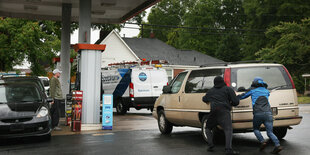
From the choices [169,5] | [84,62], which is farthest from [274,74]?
[169,5]

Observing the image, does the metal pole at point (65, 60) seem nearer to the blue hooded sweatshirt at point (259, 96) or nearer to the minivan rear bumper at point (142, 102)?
the minivan rear bumper at point (142, 102)

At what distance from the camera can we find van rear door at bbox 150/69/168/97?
20.5 metres

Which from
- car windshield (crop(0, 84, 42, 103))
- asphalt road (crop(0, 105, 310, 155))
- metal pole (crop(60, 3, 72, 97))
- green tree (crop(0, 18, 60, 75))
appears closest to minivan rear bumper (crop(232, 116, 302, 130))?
asphalt road (crop(0, 105, 310, 155))

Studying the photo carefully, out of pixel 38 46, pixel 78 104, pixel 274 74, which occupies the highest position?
pixel 38 46

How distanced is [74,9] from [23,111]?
9.85m

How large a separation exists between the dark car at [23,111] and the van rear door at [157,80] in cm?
916

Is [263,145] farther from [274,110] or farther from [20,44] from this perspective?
[20,44]

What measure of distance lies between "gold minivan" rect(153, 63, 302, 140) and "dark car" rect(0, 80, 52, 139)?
3.64 metres

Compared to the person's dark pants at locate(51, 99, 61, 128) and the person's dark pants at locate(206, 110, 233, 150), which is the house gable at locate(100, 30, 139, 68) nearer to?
the person's dark pants at locate(51, 99, 61, 128)

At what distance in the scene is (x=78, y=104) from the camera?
42.3ft

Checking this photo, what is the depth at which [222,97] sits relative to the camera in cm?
860

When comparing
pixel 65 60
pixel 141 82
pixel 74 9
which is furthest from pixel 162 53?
pixel 65 60

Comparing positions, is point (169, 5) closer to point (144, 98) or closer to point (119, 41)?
point (119, 41)

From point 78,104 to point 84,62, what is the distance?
1.35 metres
